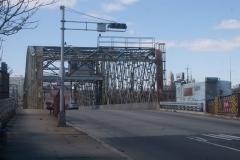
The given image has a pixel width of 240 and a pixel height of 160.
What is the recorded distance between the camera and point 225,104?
36.9 meters

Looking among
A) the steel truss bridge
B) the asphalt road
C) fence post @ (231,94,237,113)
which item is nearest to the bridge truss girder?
the steel truss bridge

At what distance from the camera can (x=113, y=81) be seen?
70.9 meters

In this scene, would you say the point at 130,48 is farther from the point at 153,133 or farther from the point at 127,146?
the point at 127,146

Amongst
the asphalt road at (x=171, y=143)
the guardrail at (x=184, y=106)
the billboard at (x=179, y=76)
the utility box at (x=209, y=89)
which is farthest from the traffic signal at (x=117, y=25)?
the billboard at (x=179, y=76)

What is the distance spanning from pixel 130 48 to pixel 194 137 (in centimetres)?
3963

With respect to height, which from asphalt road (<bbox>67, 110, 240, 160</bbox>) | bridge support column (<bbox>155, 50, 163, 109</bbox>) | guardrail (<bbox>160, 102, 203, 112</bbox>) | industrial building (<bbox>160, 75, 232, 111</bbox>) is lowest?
asphalt road (<bbox>67, 110, 240, 160</bbox>)

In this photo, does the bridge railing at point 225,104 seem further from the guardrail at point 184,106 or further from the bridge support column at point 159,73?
the bridge support column at point 159,73

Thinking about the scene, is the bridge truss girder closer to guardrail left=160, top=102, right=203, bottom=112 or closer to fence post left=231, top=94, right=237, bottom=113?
guardrail left=160, top=102, right=203, bottom=112

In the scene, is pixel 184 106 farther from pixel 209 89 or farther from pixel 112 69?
pixel 112 69

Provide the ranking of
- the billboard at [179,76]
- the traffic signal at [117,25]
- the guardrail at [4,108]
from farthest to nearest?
1. the billboard at [179,76]
2. the traffic signal at [117,25]
3. the guardrail at [4,108]

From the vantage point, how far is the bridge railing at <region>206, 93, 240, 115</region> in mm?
34812

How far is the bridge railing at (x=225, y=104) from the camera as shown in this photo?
34.8m

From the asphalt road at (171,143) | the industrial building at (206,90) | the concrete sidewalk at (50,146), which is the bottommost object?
the asphalt road at (171,143)

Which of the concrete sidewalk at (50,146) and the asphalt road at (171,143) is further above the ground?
the concrete sidewalk at (50,146)
